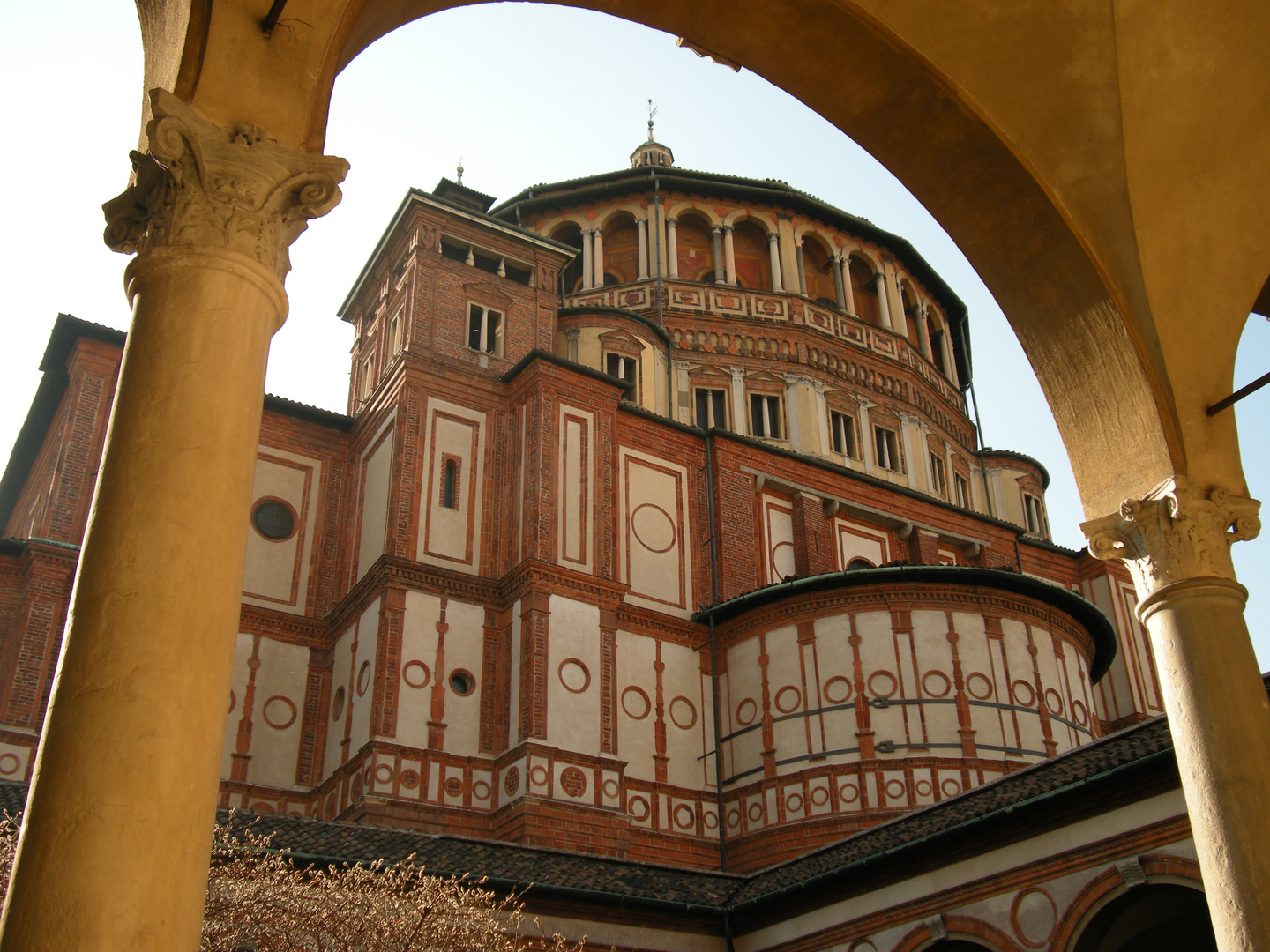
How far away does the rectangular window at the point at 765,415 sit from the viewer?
3106 cm

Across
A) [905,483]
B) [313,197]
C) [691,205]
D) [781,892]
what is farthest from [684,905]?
[691,205]

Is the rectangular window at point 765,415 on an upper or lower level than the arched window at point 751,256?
lower

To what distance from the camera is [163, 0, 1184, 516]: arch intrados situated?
666 centimetres

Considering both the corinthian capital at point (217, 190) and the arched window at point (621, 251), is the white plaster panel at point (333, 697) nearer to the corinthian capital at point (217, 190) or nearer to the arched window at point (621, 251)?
the arched window at point (621, 251)

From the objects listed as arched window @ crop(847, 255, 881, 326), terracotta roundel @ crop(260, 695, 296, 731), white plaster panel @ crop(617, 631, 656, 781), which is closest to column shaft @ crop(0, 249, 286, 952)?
white plaster panel @ crop(617, 631, 656, 781)

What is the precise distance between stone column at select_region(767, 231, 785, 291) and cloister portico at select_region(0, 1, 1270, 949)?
1042 inches

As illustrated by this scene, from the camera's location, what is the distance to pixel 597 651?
2069 centimetres

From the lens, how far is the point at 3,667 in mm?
19391

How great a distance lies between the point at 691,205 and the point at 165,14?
→ 99.1ft

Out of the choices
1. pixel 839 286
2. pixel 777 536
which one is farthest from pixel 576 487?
pixel 839 286

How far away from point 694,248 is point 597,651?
16.6 m

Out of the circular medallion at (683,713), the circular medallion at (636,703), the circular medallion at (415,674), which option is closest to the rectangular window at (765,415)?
the circular medallion at (683,713)

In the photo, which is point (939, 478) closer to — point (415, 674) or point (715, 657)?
point (715, 657)

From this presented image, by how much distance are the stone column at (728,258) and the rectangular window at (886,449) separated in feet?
18.0
